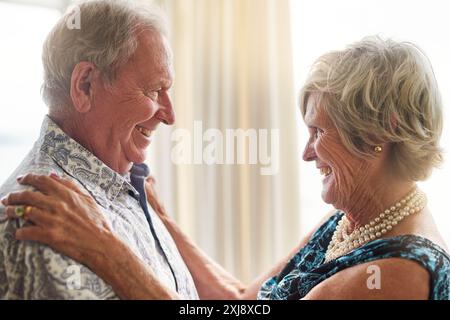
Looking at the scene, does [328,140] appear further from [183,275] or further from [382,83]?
[183,275]

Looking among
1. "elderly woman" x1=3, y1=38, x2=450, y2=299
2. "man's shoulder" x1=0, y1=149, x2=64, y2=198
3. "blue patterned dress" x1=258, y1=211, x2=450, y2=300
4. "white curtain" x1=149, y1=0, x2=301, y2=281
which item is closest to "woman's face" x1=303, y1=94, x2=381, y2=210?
"elderly woman" x1=3, y1=38, x2=450, y2=299

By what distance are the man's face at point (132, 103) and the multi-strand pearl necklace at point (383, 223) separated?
0.51 meters

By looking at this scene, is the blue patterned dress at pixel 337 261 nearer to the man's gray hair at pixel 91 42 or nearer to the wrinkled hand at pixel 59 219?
the wrinkled hand at pixel 59 219

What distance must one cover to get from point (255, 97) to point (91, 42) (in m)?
0.66

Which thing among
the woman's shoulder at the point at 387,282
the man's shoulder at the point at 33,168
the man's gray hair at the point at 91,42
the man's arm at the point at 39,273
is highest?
the man's gray hair at the point at 91,42

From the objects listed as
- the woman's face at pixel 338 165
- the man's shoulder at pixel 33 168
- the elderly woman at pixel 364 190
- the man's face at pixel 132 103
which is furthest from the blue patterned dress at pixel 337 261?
the man's shoulder at pixel 33 168

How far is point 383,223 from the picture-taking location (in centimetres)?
121

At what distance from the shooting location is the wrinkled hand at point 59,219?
97cm

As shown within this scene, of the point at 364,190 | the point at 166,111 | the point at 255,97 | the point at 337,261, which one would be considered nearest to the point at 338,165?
the point at 364,190

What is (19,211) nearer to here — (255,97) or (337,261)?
(337,261)

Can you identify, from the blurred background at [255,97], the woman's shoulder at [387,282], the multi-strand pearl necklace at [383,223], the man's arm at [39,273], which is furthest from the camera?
the blurred background at [255,97]

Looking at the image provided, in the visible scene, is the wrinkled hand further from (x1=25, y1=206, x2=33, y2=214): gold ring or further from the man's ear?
the man's ear

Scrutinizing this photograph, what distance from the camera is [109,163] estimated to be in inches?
47.3
